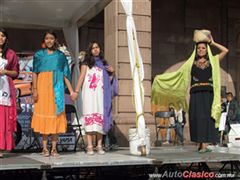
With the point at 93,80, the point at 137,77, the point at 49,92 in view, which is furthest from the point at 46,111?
the point at 137,77

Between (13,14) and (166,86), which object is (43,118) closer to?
(166,86)

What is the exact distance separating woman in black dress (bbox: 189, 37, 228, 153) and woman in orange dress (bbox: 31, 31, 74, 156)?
2044 millimetres

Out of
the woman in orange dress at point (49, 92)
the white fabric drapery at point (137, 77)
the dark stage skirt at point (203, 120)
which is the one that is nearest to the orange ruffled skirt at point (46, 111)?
the woman in orange dress at point (49, 92)

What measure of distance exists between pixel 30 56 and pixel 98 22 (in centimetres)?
468

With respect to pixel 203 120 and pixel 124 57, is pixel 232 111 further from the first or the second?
pixel 203 120

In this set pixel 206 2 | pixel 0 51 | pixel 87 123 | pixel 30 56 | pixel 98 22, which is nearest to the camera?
pixel 0 51

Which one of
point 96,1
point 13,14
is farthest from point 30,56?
point 96,1

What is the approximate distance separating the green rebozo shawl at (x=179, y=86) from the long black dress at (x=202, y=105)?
0.08m

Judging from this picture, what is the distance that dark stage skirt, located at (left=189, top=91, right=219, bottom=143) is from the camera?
287 inches

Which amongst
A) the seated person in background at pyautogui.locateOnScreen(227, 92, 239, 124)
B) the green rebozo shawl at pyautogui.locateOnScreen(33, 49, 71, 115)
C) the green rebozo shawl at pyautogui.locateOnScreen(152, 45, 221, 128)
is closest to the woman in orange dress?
the green rebozo shawl at pyautogui.locateOnScreen(33, 49, 71, 115)

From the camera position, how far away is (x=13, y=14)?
8.88m

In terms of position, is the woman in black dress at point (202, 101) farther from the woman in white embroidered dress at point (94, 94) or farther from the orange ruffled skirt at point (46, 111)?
the orange ruffled skirt at point (46, 111)

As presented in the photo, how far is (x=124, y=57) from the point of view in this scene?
11023 mm

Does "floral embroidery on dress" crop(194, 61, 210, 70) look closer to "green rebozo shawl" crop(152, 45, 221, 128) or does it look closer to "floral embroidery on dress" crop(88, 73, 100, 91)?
"green rebozo shawl" crop(152, 45, 221, 128)
